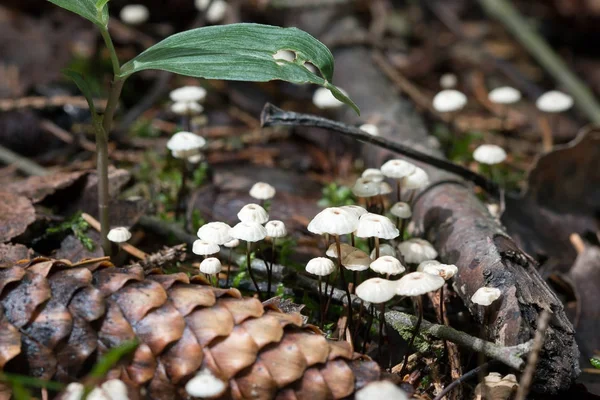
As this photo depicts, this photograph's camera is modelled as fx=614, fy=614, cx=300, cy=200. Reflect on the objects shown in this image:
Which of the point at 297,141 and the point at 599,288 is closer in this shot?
the point at 599,288

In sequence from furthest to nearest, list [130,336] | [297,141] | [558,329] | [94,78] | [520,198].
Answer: [94,78] → [297,141] → [520,198] → [558,329] → [130,336]

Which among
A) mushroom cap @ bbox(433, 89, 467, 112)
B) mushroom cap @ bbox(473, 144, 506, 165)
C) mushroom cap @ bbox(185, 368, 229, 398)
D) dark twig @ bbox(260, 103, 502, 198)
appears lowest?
mushroom cap @ bbox(185, 368, 229, 398)

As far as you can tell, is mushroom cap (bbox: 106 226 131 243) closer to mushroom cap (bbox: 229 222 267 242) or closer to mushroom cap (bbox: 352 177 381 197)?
mushroom cap (bbox: 229 222 267 242)

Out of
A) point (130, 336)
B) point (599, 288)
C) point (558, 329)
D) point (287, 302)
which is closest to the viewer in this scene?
point (130, 336)

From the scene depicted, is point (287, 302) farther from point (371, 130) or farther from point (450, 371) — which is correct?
point (371, 130)

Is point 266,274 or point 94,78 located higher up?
point 94,78

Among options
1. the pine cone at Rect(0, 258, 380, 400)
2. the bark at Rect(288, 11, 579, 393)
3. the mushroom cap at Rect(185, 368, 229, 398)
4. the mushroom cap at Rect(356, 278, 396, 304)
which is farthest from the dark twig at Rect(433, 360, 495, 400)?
the mushroom cap at Rect(185, 368, 229, 398)

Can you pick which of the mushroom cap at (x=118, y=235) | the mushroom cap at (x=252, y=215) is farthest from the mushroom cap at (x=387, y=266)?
the mushroom cap at (x=118, y=235)

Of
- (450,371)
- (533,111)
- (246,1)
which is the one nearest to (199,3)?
(246,1)
